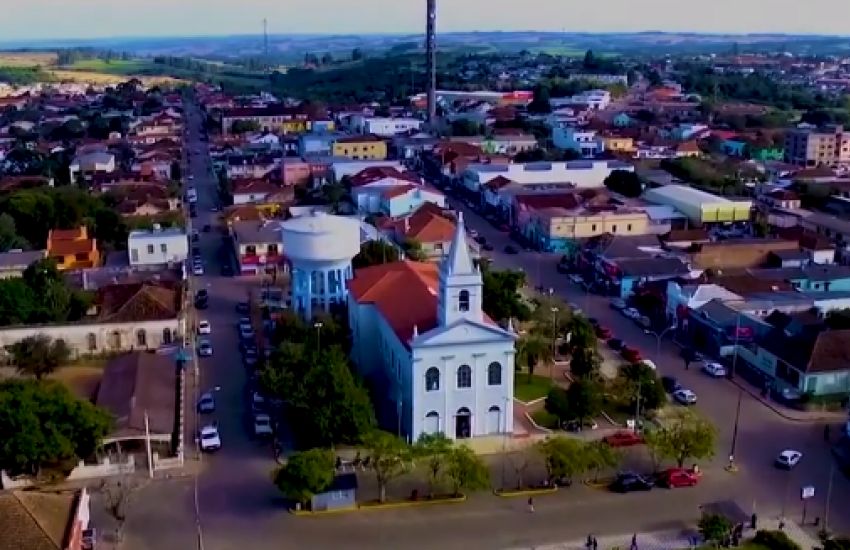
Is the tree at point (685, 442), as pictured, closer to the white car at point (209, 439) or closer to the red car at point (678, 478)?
the red car at point (678, 478)

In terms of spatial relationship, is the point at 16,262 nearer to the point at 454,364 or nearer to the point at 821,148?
the point at 454,364

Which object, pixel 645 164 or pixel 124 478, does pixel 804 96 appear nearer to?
pixel 645 164

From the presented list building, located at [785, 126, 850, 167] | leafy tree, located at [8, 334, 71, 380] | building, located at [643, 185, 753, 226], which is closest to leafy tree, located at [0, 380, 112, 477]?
leafy tree, located at [8, 334, 71, 380]

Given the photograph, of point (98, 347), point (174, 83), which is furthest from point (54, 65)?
point (98, 347)

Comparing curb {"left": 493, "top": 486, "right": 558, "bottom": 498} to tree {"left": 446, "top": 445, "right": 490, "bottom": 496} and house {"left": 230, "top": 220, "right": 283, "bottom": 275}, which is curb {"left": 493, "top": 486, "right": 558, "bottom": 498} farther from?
house {"left": 230, "top": 220, "right": 283, "bottom": 275}

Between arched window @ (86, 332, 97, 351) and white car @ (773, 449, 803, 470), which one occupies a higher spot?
arched window @ (86, 332, 97, 351)

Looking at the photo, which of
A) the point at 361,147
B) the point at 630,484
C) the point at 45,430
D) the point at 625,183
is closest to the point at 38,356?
the point at 45,430
